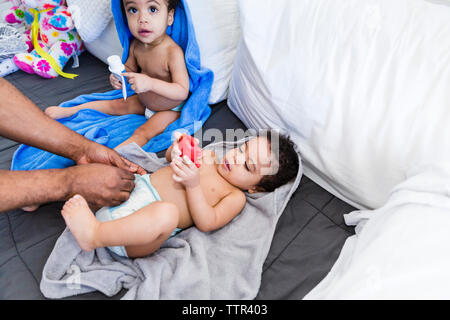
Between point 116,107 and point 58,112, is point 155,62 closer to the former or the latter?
point 116,107

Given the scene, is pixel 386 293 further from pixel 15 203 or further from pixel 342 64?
pixel 15 203

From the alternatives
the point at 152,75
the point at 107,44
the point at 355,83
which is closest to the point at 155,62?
the point at 152,75

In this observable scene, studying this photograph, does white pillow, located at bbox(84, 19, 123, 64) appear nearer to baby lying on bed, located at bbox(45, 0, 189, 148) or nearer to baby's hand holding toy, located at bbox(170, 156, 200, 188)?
baby lying on bed, located at bbox(45, 0, 189, 148)

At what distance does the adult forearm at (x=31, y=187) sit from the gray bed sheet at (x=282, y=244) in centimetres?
12

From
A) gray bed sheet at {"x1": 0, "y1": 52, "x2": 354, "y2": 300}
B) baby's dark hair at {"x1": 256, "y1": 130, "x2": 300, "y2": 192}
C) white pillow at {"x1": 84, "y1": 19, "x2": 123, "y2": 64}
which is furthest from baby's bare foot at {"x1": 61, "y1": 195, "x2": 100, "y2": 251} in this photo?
white pillow at {"x1": 84, "y1": 19, "x2": 123, "y2": 64}

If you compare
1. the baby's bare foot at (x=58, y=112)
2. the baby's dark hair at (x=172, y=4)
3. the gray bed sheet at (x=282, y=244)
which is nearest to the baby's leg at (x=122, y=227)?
the gray bed sheet at (x=282, y=244)

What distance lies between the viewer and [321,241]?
86 cm

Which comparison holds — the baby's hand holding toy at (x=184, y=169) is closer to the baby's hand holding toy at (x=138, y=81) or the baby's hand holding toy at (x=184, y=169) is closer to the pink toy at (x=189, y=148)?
the pink toy at (x=189, y=148)

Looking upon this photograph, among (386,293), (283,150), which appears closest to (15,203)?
(283,150)

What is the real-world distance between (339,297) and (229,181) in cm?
51

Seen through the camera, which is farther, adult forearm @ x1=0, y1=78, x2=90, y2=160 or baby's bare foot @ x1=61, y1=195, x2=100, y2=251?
adult forearm @ x1=0, y1=78, x2=90, y2=160

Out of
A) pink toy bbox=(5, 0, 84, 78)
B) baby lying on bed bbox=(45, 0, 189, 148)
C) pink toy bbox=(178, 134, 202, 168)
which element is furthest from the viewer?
pink toy bbox=(5, 0, 84, 78)

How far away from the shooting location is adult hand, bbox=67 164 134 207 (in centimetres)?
83

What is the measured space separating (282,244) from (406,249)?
34cm
